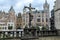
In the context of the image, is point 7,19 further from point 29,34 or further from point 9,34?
point 29,34

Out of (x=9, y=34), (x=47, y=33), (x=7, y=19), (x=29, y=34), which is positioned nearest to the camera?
(x=29, y=34)

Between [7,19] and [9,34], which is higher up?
[7,19]

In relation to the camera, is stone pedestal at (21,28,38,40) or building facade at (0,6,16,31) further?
building facade at (0,6,16,31)

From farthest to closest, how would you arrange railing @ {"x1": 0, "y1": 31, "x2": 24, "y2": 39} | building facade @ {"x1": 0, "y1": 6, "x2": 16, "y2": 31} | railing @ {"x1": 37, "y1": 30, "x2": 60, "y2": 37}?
building facade @ {"x1": 0, "y1": 6, "x2": 16, "y2": 31} < railing @ {"x1": 37, "y1": 30, "x2": 60, "y2": 37} < railing @ {"x1": 0, "y1": 31, "x2": 24, "y2": 39}

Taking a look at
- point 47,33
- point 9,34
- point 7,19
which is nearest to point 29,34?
point 9,34

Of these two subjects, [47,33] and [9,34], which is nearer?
[9,34]

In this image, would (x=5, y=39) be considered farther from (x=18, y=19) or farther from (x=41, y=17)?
(x=41, y=17)

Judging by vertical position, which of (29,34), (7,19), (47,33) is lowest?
(47,33)

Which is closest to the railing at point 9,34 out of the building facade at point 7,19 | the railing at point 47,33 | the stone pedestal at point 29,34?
the stone pedestal at point 29,34

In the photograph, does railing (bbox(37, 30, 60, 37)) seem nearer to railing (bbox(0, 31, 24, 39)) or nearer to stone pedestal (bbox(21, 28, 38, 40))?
stone pedestal (bbox(21, 28, 38, 40))

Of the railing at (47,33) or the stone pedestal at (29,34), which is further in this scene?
the railing at (47,33)

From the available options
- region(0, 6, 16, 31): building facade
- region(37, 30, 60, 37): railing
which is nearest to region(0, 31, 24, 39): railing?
region(37, 30, 60, 37): railing

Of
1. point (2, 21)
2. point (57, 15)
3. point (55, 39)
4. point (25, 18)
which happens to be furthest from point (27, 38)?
point (25, 18)

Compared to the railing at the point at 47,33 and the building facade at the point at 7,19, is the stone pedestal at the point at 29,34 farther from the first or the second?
the building facade at the point at 7,19
